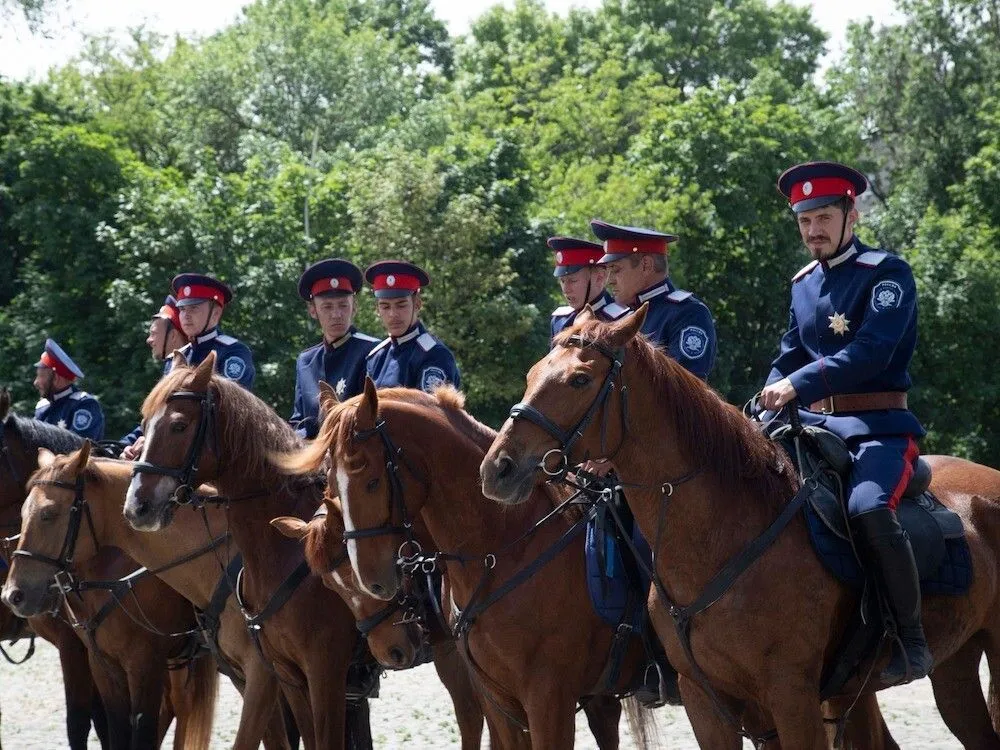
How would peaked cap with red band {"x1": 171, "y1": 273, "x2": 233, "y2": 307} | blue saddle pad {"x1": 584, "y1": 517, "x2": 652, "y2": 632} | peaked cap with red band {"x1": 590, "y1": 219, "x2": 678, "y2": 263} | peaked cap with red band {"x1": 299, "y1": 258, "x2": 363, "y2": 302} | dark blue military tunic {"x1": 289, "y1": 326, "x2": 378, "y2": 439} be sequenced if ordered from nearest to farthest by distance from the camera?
blue saddle pad {"x1": 584, "y1": 517, "x2": 652, "y2": 632} < peaked cap with red band {"x1": 590, "y1": 219, "x2": 678, "y2": 263} < dark blue military tunic {"x1": 289, "y1": 326, "x2": 378, "y2": 439} < peaked cap with red band {"x1": 299, "y1": 258, "x2": 363, "y2": 302} < peaked cap with red band {"x1": 171, "y1": 273, "x2": 233, "y2": 307}

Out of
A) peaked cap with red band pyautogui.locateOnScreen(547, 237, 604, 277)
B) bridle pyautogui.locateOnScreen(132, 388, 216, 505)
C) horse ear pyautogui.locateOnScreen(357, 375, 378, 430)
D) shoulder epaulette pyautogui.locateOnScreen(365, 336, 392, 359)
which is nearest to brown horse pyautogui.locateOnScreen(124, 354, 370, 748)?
bridle pyautogui.locateOnScreen(132, 388, 216, 505)

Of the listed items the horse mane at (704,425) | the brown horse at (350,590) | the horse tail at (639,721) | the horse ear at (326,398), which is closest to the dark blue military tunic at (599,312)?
the horse ear at (326,398)

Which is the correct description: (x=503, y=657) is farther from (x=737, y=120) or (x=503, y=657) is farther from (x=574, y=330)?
(x=737, y=120)

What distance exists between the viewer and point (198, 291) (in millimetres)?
10797

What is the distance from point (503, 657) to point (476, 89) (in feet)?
164

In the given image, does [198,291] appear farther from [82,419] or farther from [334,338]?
[82,419]

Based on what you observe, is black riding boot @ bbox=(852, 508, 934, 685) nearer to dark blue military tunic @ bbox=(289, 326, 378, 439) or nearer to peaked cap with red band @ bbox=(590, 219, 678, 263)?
peaked cap with red band @ bbox=(590, 219, 678, 263)

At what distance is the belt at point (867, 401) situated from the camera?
6.84 meters

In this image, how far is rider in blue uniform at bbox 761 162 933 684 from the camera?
6.44 metres

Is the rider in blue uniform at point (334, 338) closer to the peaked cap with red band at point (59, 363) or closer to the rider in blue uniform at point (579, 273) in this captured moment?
the rider in blue uniform at point (579, 273)

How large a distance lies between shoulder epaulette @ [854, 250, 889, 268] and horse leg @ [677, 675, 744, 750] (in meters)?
2.19

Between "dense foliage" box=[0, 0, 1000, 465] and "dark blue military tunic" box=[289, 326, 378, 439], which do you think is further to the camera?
"dense foliage" box=[0, 0, 1000, 465]

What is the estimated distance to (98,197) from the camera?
35.6 metres

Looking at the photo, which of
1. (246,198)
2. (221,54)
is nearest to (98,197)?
(246,198)
